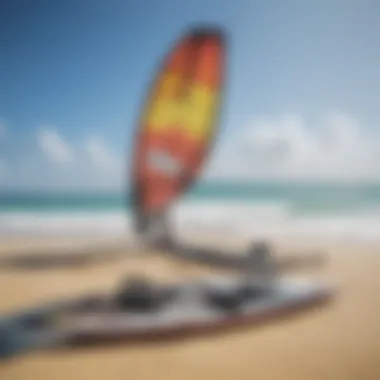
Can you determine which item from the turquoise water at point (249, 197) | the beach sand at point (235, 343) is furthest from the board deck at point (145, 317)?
the turquoise water at point (249, 197)

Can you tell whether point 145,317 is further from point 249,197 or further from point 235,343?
point 249,197

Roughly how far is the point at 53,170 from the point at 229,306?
18.1 inches

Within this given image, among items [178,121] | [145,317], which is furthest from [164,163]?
[145,317]

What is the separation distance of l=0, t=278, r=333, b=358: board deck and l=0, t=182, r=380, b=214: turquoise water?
171mm

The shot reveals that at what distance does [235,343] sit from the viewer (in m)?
1.61

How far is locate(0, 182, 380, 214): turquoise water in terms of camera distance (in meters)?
1.62

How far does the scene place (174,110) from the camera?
164 centimetres

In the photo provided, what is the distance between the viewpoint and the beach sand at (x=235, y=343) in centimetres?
159

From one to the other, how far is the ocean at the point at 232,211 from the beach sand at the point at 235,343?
5 cm

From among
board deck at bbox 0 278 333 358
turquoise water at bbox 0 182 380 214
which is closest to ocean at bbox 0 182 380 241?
turquoise water at bbox 0 182 380 214

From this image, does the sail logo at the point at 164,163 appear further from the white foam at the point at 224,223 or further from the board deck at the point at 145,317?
the board deck at the point at 145,317

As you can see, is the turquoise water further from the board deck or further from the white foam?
the board deck

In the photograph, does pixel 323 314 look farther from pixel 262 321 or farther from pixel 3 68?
pixel 3 68

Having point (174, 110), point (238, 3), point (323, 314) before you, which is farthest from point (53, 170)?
point (323, 314)
